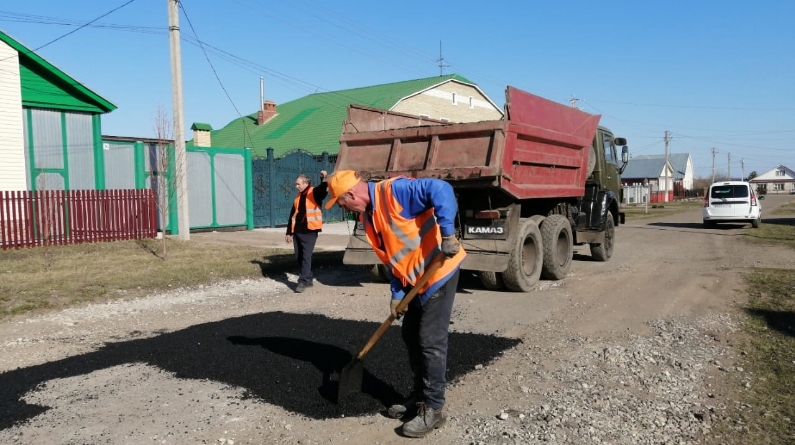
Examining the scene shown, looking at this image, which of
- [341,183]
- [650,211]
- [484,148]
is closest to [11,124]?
[484,148]

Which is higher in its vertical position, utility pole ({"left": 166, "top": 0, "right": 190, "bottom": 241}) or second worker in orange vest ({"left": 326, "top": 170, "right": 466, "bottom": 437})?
utility pole ({"left": 166, "top": 0, "right": 190, "bottom": 241})

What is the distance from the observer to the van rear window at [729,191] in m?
21.8

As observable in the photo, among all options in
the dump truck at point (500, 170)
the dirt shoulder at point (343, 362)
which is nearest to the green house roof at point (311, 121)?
the dump truck at point (500, 170)

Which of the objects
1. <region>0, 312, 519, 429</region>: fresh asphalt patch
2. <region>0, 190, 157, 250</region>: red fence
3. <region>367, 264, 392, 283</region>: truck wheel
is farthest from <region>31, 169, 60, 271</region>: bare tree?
<region>0, 312, 519, 429</region>: fresh asphalt patch

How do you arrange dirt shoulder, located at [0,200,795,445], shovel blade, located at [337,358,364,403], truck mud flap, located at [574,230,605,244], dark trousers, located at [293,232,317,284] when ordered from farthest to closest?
truck mud flap, located at [574,230,605,244] → dark trousers, located at [293,232,317,284] → shovel blade, located at [337,358,364,403] → dirt shoulder, located at [0,200,795,445]

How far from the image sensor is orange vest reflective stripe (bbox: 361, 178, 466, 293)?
12.9 ft

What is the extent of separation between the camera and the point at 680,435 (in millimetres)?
3699

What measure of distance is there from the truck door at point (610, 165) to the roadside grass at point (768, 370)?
167 inches

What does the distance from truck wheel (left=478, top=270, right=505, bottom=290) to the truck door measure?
4.63 metres

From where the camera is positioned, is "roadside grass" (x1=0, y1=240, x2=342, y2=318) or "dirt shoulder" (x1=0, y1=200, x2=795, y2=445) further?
"roadside grass" (x1=0, y1=240, x2=342, y2=318)

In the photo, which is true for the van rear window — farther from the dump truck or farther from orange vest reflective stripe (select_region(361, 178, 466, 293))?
orange vest reflective stripe (select_region(361, 178, 466, 293))

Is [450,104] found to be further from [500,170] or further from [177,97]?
[500,170]

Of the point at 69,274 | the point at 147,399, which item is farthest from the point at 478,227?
the point at 69,274

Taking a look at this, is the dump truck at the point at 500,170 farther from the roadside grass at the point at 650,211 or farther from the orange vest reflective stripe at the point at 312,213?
the roadside grass at the point at 650,211
